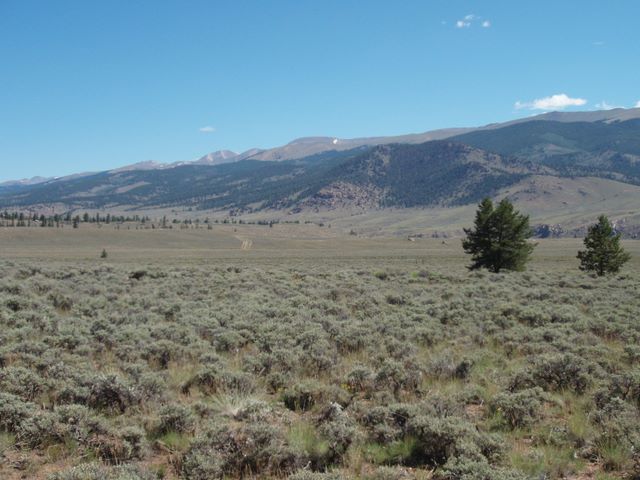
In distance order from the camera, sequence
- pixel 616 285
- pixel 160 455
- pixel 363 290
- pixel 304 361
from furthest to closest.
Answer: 1. pixel 616 285
2. pixel 363 290
3. pixel 304 361
4. pixel 160 455

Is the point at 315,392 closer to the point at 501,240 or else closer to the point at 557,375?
the point at 557,375

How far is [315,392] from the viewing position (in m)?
7.19

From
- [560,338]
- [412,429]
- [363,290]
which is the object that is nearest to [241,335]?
[412,429]

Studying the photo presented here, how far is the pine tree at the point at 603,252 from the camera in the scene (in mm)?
36781

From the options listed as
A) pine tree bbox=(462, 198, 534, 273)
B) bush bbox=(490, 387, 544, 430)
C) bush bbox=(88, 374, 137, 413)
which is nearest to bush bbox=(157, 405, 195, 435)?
bush bbox=(88, 374, 137, 413)

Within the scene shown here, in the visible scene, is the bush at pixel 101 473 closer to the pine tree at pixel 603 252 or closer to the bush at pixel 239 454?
the bush at pixel 239 454

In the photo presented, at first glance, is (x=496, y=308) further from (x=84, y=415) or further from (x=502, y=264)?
(x=502, y=264)

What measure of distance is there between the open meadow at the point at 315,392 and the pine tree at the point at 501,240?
23.6 metres

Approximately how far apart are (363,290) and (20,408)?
13.8 m

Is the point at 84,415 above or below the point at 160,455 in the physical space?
above

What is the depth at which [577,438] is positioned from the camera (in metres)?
5.81

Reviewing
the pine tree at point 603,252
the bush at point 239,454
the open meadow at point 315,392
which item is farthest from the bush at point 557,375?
the pine tree at point 603,252

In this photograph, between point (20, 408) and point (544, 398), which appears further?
point (544, 398)

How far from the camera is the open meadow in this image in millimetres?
5316
